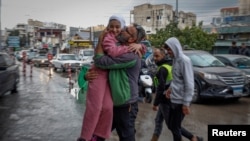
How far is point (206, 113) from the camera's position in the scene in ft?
29.7

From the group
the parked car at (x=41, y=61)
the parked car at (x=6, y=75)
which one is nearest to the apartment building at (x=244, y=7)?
the parked car at (x=41, y=61)

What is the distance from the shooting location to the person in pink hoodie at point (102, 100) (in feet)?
11.8

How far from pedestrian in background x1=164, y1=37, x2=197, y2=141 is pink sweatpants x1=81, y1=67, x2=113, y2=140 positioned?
1.37m

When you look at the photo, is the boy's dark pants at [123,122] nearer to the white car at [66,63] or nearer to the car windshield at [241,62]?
the car windshield at [241,62]

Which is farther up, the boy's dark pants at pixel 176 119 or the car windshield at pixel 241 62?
the car windshield at pixel 241 62

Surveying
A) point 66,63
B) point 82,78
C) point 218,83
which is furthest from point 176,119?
point 66,63

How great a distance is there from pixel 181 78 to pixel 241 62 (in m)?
9.03

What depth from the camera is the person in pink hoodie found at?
11.8ft

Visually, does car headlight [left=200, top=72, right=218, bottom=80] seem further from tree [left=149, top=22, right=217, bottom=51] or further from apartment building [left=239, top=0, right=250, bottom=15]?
apartment building [left=239, top=0, right=250, bottom=15]

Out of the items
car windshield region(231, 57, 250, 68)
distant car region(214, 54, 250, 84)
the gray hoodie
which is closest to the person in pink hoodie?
the gray hoodie

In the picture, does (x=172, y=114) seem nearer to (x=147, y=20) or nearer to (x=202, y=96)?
(x=202, y=96)

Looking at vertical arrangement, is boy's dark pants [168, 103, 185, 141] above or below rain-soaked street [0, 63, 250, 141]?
above

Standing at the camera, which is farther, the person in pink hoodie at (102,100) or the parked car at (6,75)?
the parked car at (6,75)

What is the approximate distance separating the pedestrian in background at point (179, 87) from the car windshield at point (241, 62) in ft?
28.6
